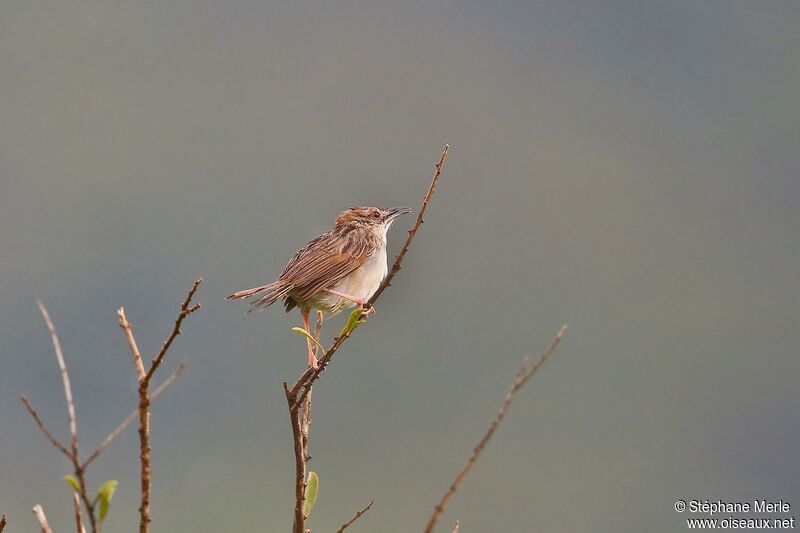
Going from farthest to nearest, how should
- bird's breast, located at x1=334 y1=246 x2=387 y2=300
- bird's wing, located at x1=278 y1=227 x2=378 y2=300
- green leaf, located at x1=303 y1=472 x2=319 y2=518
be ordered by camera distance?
bird's breast, located at x1=334 y1=246 x2=387 y2=300 < bird's wing, located at x1=278 y1=227 x2=378 y2=300 < green leaf, located at x1=303 y1=472 x2=319 y2=518

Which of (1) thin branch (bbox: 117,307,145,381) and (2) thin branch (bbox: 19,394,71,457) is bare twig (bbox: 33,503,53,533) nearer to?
(2) thin branch (bbox: 19,394,71,457)

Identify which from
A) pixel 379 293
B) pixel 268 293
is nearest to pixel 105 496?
pixel 379 293

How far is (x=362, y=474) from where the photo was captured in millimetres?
114688

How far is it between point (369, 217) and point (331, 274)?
4.81 feet

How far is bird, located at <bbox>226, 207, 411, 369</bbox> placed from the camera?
7.77 meters

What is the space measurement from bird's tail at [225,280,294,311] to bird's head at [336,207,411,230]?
5.41 feet

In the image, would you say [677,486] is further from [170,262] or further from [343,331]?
[343,331]

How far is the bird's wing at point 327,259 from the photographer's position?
311 inches

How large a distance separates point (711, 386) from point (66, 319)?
240 ft

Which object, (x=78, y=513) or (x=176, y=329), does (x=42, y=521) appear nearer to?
(x=78, y=513)

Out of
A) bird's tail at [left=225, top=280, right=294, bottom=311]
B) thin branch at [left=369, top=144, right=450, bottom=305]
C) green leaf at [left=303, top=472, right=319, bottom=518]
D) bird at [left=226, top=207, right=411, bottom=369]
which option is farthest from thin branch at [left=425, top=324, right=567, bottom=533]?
bird at [left=226, top=207, right=411, bottom=369]

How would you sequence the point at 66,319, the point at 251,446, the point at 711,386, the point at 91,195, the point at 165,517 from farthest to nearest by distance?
the point at 91,195 < the point at 711,386 < the point at 66,319 < the point at 251,446 < the point at 165,517

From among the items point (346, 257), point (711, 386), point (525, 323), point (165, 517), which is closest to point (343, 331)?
point (346, 257)

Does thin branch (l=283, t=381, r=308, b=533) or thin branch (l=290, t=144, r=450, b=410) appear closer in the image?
thin branch (l=283, t=381, r=308, b=533)
